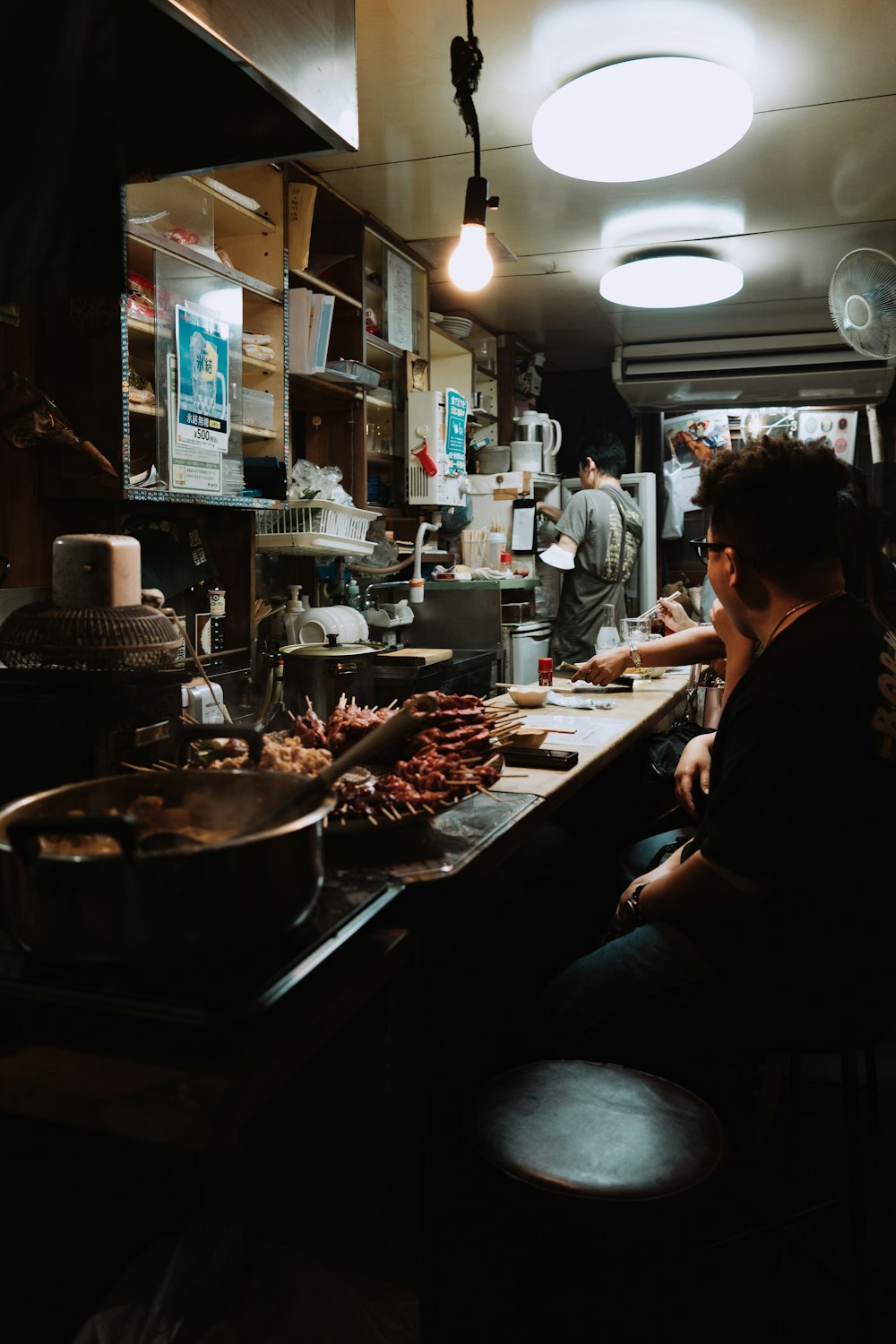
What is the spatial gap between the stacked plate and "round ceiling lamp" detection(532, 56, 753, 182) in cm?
271

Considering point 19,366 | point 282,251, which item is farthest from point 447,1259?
point 282,251

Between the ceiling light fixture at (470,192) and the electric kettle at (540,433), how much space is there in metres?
4.22

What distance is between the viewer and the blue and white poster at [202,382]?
10.8 feet

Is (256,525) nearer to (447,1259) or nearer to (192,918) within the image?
(447,1259)

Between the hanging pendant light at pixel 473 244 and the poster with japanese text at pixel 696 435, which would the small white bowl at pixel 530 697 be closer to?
the hanging pendant light at pixel 473 244

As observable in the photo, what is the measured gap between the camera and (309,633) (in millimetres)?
4293

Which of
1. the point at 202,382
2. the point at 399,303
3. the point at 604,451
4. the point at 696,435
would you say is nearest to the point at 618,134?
the point at 202,382

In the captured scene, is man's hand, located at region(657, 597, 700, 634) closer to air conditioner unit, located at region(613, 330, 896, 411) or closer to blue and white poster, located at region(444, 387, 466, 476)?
blue and white poster, located at region(444, 387, 466, 476)

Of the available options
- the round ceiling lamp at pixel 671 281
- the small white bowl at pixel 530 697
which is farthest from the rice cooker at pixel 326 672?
the round ceiling lamp at pixel 671 281

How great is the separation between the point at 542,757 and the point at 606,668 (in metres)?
1.42

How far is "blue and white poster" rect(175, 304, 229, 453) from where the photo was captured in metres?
3.29

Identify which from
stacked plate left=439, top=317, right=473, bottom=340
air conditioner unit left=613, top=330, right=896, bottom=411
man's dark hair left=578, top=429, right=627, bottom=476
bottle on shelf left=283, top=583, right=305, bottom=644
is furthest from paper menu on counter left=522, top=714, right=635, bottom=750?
air conditioner unit left=613, top=330, right=896, bottom=411

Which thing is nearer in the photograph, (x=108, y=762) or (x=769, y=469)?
(x=108, y=762)

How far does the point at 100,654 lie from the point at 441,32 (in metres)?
2.83
